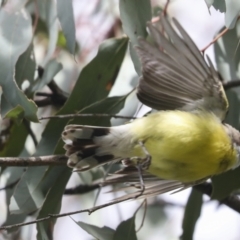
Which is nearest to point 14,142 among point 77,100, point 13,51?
point 77,100

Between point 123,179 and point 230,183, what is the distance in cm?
33

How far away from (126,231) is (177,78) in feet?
1.71

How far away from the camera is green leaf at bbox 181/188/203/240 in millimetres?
2191

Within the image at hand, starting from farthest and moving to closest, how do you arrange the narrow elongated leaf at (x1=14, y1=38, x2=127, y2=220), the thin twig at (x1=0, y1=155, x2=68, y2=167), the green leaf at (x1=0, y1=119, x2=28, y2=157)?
the green leaf at (x1=0, y1=119, x2=28, y2=157) → the narrow elongated leaf at (x1=14, y1=38, x2=127, y2=220) → the thin twig at (x1=0, y1=155, x2=68, y2=167)

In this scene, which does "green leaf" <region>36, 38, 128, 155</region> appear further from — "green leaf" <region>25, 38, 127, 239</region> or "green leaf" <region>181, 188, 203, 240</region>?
"green leaf" <region>181, 188, 203, 240</region>

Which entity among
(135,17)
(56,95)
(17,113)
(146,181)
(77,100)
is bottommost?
(146,181)

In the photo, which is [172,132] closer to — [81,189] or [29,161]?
[29,161]

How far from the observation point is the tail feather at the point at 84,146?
5.88 feet

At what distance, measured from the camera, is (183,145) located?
1.79 meters

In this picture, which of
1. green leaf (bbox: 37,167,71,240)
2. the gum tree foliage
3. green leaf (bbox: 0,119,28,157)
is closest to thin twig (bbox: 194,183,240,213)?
A: the gum tree foliage

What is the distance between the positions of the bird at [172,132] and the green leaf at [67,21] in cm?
22

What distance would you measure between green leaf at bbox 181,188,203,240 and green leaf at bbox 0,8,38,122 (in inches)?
29.6

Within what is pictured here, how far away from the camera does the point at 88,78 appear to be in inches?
80.7

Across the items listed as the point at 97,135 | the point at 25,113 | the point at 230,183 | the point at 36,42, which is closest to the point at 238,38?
the point at 230,183
